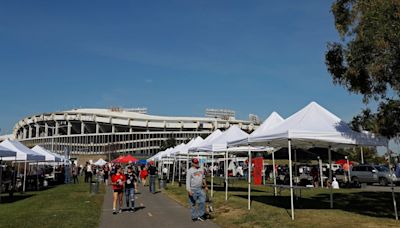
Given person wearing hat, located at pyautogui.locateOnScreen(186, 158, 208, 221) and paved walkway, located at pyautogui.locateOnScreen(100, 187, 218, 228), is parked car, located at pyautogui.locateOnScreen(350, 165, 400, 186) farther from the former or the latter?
person wearing hat, located at pyautogui.locateOnScreen(186, 158, 208, 221)

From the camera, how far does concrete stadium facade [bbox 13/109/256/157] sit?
136 m

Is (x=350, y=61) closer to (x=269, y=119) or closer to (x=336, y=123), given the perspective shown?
(x=336, y=123)

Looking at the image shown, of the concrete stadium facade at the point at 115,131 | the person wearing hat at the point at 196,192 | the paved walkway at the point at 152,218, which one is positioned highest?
the concrete stadium facade at the point at 115,131

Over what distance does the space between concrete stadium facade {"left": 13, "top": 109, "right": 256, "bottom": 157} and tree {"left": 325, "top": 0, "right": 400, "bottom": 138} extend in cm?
11967

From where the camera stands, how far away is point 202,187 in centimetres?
1236

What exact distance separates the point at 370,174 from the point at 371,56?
23.6 metres

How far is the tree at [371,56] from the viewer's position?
11297 mm

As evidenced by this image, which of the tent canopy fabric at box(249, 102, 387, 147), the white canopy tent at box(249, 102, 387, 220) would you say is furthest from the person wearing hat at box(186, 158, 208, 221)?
the tent canopy fabric at box(249, 102, 387, 147)

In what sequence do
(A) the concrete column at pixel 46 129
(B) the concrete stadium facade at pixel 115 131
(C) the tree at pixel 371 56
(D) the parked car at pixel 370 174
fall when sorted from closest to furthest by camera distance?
(C) the tree at pixel 371 56
(D) the parked car at pixel 370 174
(B) the concrete stadium facade at pixel 115 131
(A) the concrete column at pixel 46 129

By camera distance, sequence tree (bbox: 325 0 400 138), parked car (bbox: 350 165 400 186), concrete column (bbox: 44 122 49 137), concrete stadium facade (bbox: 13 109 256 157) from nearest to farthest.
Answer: tree (bbox: 325 0 400 138), parked car (bbox: 350 165 400 186), concrete stadium facade (bbox: 13 109 256 157), concrete column (bbox: 44 122 49 137)

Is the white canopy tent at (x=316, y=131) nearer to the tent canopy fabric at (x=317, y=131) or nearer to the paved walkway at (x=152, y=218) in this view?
the tent canopy fabric at (x=317, y=131)

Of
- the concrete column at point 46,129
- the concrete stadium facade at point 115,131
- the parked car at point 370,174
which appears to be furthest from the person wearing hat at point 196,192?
the concrete column at point 46,129

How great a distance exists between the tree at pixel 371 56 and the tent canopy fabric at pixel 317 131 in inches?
18.8

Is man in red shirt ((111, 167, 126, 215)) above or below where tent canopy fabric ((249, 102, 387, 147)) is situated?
below
